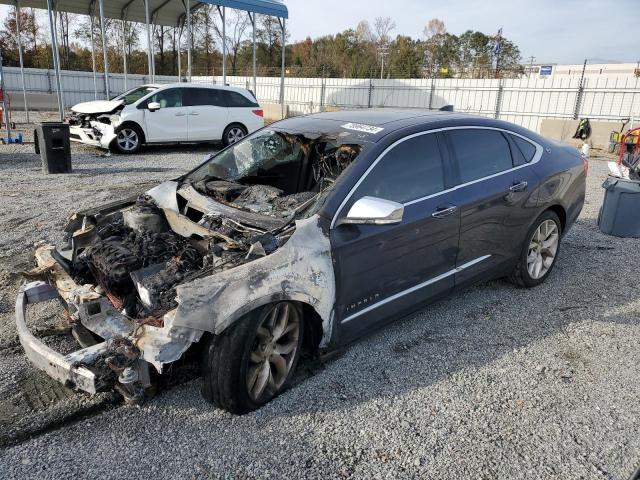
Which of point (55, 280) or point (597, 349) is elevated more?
point (55, 280)

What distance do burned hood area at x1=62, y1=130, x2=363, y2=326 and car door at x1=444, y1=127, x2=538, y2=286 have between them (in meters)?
0.97

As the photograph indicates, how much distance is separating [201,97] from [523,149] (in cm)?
1009

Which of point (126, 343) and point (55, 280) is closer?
point (126, 343)

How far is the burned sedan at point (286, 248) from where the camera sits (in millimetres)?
2633

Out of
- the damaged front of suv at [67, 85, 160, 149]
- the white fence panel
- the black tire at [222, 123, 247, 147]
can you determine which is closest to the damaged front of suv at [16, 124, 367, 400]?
the damaged front of suv at [67, 85, 160, 149]

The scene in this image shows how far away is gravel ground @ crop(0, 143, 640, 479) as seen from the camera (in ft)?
8.36

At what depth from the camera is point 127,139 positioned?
12141 millimetres

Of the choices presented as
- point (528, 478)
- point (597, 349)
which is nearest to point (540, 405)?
point (528, 478)

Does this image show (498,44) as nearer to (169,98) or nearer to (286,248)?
(169,98)

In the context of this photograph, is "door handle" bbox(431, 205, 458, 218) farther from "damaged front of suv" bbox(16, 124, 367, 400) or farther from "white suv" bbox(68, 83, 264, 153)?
"white suv" bbox(68, 83, 264, 153)

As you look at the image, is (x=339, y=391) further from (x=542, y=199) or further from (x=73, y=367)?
(x=542, y=199)

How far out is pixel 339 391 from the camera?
3.15m

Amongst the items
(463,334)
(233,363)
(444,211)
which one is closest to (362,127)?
(444,211)

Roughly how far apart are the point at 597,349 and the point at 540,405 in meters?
1.03
